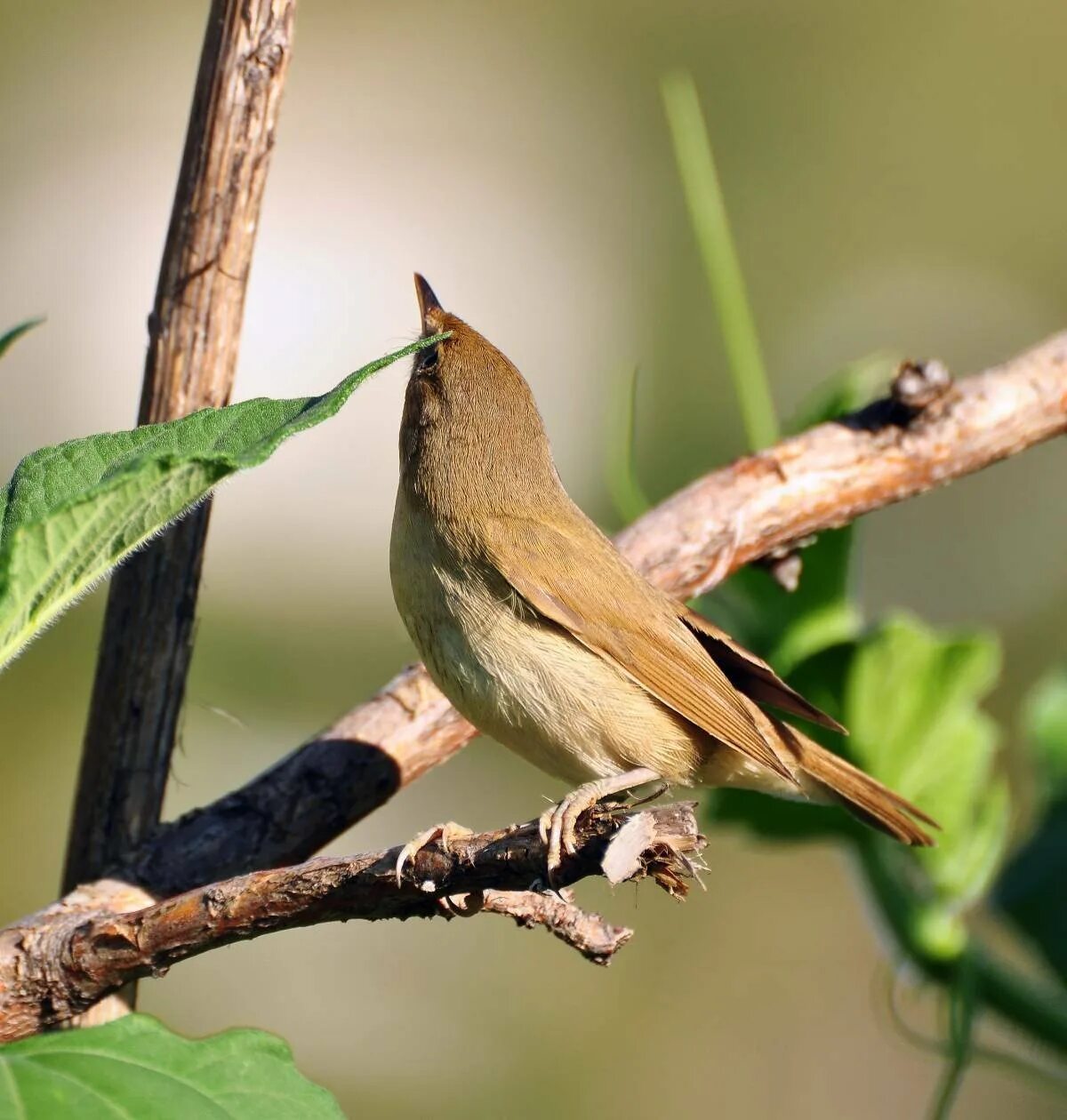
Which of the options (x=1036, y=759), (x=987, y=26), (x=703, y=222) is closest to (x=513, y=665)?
(x=703, y=222)

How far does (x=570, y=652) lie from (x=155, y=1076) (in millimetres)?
1211

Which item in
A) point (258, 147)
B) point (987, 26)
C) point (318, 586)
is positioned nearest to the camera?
point (258, 147)

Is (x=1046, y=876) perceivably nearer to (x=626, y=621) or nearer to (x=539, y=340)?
(x=626, y=621)

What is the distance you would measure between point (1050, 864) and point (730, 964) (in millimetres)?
3881

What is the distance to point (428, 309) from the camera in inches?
107

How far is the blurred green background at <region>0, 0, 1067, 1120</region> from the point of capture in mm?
5715

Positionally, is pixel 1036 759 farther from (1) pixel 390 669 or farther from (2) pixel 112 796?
(1) pixel 390 669

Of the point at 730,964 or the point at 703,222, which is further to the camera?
the point at 730,964

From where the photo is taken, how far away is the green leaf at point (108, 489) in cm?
116


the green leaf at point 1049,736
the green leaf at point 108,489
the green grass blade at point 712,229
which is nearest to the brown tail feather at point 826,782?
the green leaf at point 1049,736

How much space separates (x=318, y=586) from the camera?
6.85 metres

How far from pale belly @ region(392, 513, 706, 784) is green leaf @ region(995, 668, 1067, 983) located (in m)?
0.60

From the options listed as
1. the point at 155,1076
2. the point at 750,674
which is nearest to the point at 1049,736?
the point at 750,674

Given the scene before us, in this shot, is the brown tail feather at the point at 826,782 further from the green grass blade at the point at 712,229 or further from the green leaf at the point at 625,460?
the green grass blade at the point at 712,229
